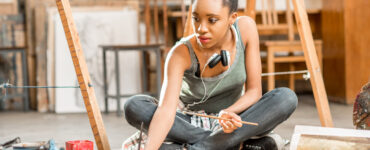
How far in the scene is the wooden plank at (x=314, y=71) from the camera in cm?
201

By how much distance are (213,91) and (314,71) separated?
1.54ft

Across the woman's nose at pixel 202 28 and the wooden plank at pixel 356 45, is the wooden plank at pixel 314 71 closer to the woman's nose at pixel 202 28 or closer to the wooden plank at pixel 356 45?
the woman's nose at pixel 202 28

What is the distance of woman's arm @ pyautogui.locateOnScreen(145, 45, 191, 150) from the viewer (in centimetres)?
158

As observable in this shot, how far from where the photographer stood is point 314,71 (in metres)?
2.02

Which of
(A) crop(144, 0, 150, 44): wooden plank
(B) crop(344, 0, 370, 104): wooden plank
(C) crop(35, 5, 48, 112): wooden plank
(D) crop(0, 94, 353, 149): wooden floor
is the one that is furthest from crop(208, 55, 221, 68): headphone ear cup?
(C) crop(35, 5, 48, 112): wooden plank

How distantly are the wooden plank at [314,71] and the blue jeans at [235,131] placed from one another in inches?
12.9

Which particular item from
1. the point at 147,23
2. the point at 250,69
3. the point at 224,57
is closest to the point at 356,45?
the point at 147,23

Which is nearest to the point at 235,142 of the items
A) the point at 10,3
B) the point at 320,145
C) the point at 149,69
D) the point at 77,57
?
the point at 320,145

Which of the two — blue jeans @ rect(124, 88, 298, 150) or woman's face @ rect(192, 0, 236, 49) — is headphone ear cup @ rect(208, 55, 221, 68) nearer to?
woman's face @ rect(192, 0, 236, 49)

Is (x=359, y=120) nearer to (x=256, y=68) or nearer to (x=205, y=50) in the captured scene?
(x=256, y=68)

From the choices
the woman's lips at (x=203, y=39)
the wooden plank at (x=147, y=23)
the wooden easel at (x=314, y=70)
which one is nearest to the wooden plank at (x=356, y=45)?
the wooden plank at (x=147, y=23)

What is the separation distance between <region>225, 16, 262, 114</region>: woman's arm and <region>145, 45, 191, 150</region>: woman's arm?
0.63 ft

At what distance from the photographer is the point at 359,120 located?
179 centimetres

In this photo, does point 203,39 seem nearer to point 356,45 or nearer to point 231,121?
point 231,121
